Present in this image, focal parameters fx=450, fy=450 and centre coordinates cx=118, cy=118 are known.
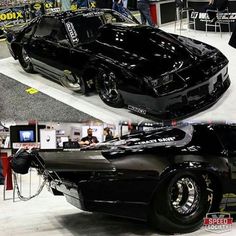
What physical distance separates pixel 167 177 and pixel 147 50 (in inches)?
93.9

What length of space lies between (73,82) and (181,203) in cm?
282

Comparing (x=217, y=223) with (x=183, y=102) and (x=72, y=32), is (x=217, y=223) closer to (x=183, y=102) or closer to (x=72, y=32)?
(x=183, y=102)

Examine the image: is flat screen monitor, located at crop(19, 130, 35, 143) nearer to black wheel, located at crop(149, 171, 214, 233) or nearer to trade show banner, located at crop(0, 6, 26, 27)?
black wheel, located at crop(149, 171, 214, 233)

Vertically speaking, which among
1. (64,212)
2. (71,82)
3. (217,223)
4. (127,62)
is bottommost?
(64,212)

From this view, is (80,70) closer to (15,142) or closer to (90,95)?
(90,95)

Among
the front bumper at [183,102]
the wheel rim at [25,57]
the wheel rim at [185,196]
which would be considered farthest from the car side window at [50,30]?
the wheel rim at [185,196]

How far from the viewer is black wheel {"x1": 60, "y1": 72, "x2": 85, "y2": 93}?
17.9ft

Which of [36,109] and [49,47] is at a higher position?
[49,47]

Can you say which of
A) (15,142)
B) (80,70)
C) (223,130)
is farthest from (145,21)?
(223,130)

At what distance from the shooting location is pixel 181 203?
3.11 m

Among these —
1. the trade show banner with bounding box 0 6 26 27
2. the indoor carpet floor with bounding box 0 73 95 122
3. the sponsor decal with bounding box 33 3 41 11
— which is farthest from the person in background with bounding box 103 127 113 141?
the sponsor decal with bounding box 33 3 41 11

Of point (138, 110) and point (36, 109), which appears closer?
point (138, 110)

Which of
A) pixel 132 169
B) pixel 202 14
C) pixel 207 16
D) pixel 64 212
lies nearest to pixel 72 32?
pixel 64 212

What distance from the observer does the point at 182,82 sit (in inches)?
180
